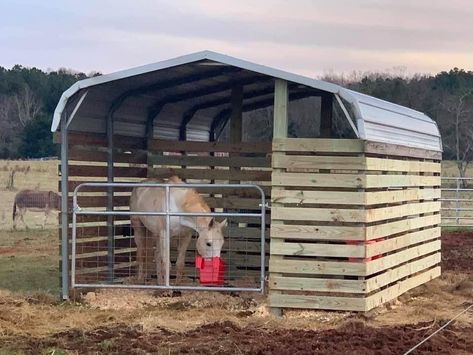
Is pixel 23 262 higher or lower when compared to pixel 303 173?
lower

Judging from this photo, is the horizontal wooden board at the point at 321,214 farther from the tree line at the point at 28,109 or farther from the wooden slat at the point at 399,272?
the tree line at the point at 28,109

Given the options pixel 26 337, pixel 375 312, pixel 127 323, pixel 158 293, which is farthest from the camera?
pixel 158 293

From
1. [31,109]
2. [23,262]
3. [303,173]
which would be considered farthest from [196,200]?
[31,109]

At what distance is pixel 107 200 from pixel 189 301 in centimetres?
215

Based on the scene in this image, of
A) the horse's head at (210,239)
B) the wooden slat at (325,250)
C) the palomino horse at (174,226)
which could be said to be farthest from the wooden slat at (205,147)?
the wooden slat at (325,250)

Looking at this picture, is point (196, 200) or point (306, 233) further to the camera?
point (196, 200)

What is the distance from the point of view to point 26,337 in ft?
23.7

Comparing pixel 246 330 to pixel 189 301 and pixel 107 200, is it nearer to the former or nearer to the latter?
pixel 189 301

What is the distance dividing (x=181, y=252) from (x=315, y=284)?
7.74 feet

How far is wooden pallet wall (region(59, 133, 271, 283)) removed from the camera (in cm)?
1013

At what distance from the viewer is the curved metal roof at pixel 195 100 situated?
28.2 ft

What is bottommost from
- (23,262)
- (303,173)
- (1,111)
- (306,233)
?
(23,262)

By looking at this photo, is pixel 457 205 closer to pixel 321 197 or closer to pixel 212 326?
pixel 321 197

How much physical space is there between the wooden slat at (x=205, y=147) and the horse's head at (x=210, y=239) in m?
1.74
